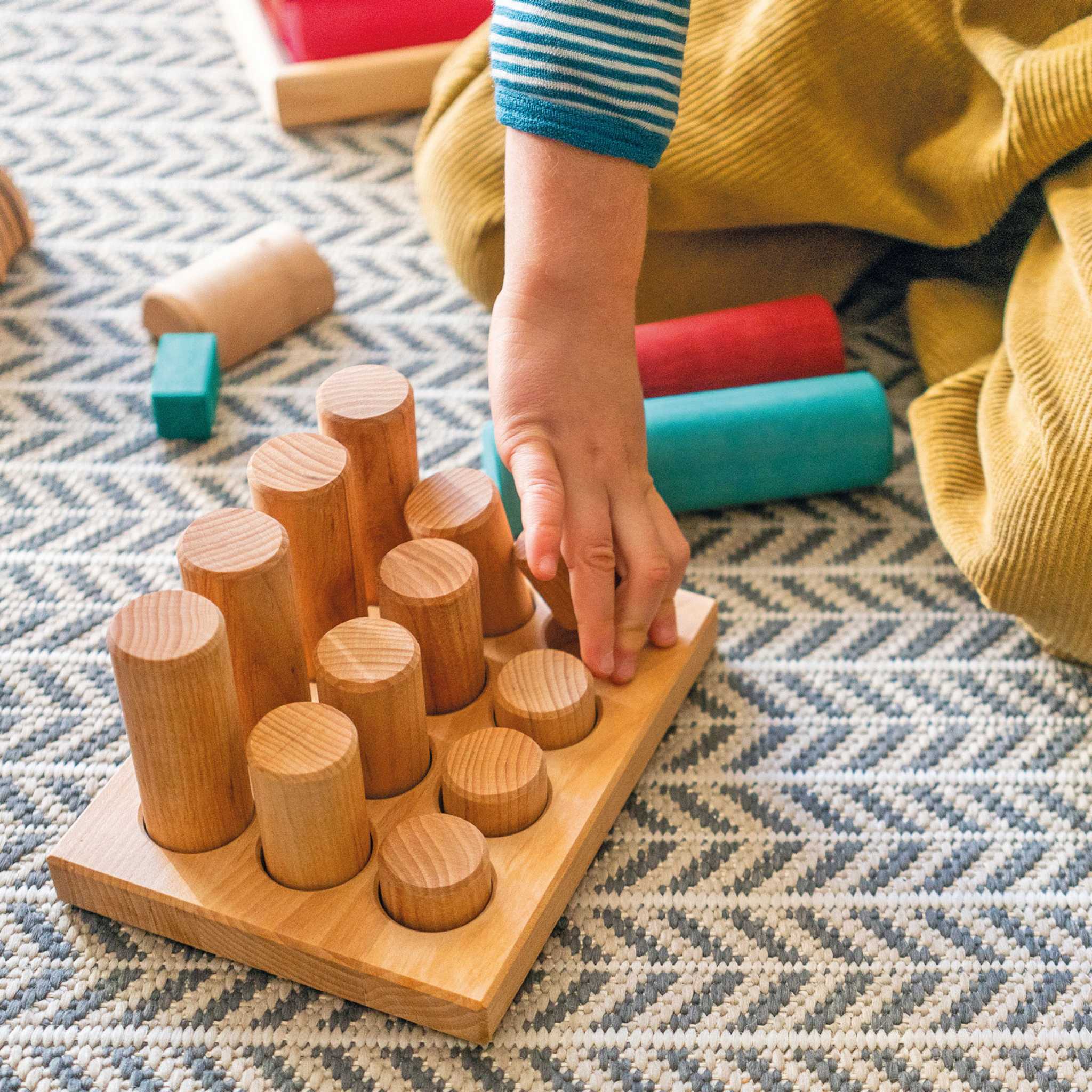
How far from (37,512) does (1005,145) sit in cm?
79

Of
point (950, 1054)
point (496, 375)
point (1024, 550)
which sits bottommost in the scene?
point (950, 1054)

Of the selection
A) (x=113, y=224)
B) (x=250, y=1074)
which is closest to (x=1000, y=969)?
(x=250, y=1074)

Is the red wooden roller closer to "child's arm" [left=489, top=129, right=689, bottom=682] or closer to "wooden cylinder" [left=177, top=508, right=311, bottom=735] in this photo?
"child's arm" [left=489, top=129, right=689, bottom=682]

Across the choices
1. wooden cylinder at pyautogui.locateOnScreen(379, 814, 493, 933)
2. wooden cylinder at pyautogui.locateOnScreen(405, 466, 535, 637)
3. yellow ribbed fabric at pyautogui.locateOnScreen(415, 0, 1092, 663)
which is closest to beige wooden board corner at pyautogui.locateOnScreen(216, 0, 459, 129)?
yellow ribbed fabric at pyautogui.locateOnScreen(415, 0, 1092, 663)

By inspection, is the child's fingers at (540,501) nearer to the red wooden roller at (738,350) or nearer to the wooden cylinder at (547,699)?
the wooden cylinder at (547,699)

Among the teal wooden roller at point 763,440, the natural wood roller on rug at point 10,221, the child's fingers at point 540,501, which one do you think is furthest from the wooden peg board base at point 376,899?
the natural wood roller on rug at point 10,221

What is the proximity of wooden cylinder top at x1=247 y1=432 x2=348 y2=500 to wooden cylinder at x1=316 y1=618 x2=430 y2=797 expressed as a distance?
3.0 inches

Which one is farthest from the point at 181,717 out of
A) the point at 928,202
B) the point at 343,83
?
the point at 343,83

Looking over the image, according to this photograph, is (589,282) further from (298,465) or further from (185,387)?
(185,387)

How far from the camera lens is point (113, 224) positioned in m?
1.26

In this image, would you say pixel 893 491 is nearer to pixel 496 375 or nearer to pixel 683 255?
pixel 683 255

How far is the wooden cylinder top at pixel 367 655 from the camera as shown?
613mm

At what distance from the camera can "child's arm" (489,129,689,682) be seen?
0.71 metres

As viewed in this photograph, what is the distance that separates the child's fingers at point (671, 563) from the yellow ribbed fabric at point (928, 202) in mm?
220
